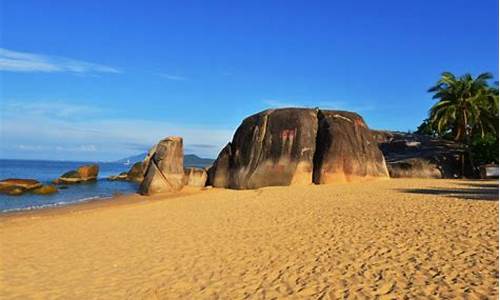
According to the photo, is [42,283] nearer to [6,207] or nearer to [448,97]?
[6,207]

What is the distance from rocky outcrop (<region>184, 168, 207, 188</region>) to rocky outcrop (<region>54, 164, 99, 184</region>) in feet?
68.7

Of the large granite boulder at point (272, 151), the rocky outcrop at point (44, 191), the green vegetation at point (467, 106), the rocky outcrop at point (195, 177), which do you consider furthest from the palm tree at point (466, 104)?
the rocky outcrop at point (44, 191)

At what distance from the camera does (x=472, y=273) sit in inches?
280

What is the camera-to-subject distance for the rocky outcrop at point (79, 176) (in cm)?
4538

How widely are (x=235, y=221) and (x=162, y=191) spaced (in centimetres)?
1476

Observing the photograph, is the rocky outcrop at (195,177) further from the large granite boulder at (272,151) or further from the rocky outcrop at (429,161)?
the rocky outcrop at (429,161)

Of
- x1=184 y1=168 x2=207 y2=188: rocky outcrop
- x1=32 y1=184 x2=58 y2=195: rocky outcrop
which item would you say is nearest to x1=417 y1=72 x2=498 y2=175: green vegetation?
x1=184 y1=168 x2=207 y2=188: rocky outcrop

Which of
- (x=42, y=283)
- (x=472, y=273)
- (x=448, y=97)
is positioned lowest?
(x=42, y=283)

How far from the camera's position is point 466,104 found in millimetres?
34531

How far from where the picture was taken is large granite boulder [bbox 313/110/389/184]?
83.7 ft

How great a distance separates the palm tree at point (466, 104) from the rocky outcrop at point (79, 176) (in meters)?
35.4

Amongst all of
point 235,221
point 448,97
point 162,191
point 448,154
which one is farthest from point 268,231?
point 448,97

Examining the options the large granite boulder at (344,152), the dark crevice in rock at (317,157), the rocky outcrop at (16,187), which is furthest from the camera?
the rocky outcrop at (16,187)

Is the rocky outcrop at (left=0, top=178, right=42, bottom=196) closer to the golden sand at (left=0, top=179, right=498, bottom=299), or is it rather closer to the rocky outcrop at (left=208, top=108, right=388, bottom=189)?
the rocky outcrop at (left=208, top=108, right=388, bottom=189)
